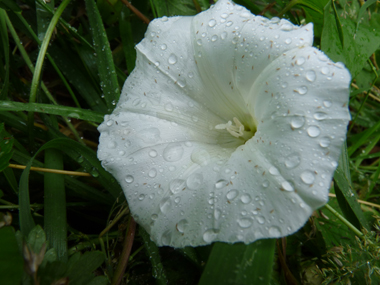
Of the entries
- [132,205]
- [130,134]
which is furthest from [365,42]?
[132,205]

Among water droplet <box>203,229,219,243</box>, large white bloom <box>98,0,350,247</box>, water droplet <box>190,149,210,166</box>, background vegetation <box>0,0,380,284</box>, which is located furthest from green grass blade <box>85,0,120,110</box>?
water droplet <box>203,229,219,243</box>

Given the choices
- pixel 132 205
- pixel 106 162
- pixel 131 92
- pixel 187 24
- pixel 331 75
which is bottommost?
pixel 132 205

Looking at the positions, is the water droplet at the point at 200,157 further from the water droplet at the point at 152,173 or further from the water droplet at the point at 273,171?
the water droplet at the point at 273,171

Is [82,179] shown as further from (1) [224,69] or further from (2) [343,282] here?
(2) [343,282]

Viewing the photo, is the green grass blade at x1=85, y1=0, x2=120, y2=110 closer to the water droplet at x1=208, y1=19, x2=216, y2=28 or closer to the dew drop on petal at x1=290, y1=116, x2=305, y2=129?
the water droplet at x1=208, y1=19, x2=216, y2=28

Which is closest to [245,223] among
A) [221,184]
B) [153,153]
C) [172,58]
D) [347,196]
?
[221,184]

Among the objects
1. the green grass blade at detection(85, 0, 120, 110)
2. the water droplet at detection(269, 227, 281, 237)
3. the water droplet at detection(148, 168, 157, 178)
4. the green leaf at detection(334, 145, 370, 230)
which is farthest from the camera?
the green grass blade at detection(85, 0, 120, 110)
